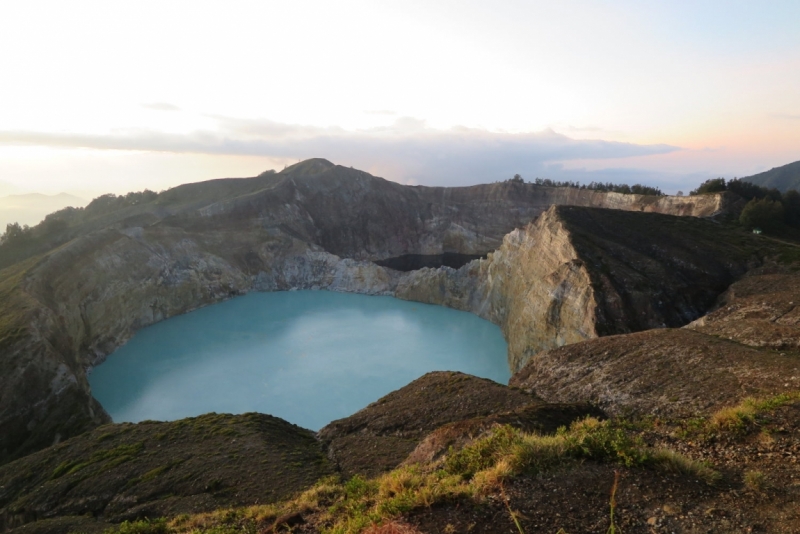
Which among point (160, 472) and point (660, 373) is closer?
point (160, 472)

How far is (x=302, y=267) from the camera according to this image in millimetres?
63406

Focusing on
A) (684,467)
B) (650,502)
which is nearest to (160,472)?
(650,502)

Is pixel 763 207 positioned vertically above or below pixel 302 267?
above

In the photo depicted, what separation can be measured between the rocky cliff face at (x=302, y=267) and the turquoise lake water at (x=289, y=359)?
8.65 feet

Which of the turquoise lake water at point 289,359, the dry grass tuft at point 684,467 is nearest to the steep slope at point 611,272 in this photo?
the turquoise lake water at point 289,359

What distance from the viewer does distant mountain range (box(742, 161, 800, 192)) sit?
81.5 m

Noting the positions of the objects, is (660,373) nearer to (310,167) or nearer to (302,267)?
(302,267)

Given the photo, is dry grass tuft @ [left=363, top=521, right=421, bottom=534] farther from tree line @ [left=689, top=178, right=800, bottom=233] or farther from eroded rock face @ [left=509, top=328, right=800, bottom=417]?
tree line @ [left=689, top=178, right=800, bottom=233]

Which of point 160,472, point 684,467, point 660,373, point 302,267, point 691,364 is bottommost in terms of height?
point 302,267

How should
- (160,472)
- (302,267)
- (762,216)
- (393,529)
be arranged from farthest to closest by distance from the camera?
(302,267) < (762,216) < (160,472) < (393,529)

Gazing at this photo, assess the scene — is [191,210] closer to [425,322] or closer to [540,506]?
[425,322]

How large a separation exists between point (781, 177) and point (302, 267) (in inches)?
3947

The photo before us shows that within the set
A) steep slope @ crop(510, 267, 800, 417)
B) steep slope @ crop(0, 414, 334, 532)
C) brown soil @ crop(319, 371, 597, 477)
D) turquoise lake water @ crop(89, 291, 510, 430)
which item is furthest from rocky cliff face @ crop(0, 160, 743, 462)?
brown soil @ crop(319, 371, 597, 477)

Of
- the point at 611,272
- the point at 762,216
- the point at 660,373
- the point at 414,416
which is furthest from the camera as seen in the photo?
the point at 762,216
